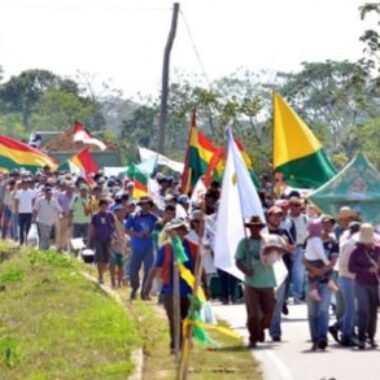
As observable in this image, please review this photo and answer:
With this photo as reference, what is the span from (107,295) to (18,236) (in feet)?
44.3

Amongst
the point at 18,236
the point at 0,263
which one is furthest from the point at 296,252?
the point at 18,236

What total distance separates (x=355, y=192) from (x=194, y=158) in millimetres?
4125

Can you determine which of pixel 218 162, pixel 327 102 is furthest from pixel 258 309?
pixel 327 102

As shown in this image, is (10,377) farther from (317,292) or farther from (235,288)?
(235,288)

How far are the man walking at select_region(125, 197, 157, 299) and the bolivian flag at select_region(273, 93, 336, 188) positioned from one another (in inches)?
82.3

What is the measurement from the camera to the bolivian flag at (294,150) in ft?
89.1

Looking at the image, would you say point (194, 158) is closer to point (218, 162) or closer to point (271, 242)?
point (218, 162)

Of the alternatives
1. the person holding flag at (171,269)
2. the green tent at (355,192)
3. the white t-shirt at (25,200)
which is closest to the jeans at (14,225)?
the white t-shirt at (25,200)

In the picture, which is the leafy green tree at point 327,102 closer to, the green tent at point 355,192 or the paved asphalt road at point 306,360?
the green tent at point 355,192

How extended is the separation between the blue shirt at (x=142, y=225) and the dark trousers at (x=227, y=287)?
124cm

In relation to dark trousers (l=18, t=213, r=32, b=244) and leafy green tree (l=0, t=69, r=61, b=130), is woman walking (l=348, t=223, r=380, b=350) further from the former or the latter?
leafy green tree (l=0, t=69, r=61, b=130)

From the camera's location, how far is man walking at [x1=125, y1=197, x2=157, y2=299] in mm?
27203

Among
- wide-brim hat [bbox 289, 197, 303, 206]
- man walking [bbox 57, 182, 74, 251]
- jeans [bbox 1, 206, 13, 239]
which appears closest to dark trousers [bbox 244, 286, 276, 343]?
wide-brim hat [bbox 289, 197, 303, 206]

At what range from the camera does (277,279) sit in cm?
2145
